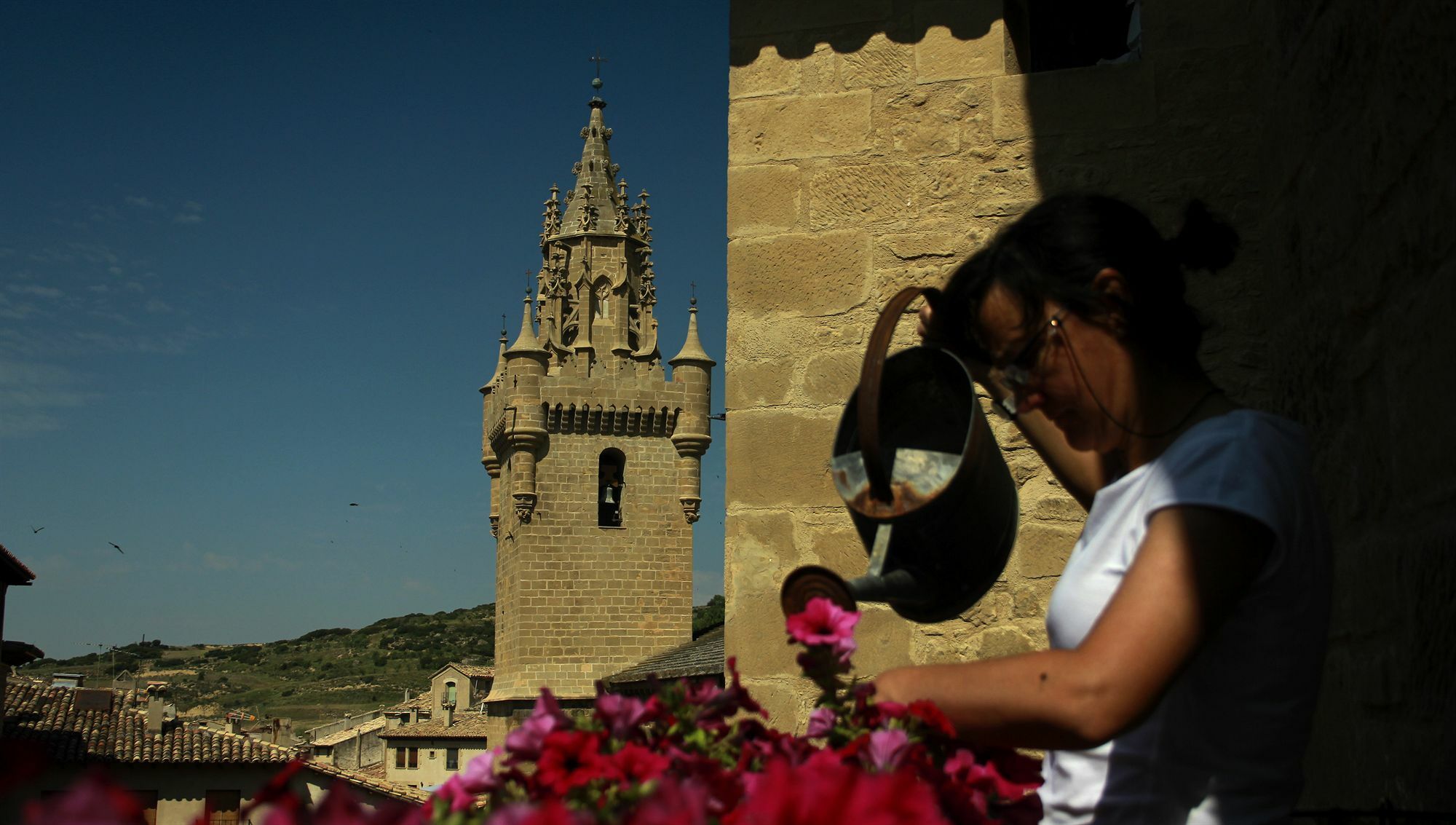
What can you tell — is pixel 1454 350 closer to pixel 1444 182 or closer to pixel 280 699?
pixel 1444 182

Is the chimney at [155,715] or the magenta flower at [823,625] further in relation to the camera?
the chimney at [155,715]

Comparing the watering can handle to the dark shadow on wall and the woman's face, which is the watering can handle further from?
the dark shadow on wall

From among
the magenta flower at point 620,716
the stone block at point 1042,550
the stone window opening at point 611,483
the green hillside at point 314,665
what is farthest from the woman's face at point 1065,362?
A: the green hillside at point 314,665

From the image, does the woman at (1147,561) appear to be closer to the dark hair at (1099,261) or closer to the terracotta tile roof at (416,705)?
the dark hair at (1099,261)

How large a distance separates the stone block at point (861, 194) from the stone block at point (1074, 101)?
27 centimetres

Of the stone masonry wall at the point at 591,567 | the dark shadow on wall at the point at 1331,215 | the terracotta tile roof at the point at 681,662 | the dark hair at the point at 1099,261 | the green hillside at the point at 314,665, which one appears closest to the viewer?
the dark hair at the point at 1099,261

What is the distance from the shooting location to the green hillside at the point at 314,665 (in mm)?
64125

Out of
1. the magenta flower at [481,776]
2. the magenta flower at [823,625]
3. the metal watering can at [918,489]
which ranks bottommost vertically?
the magenta flower at [481,776]

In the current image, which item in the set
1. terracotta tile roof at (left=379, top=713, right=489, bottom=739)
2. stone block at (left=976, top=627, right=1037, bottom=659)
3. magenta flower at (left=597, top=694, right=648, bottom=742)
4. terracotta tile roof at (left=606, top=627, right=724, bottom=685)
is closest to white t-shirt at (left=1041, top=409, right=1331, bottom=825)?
magenta flower at (left=597, top=694, right=648, bottom=742)

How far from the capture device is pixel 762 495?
3502 mm

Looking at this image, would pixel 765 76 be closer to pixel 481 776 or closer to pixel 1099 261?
pixel 1099 261

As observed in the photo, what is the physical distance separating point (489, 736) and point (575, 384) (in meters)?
9.98

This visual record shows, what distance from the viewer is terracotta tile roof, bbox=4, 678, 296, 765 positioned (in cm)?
2259

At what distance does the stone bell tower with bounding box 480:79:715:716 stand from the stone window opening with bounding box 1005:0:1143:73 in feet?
105
